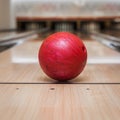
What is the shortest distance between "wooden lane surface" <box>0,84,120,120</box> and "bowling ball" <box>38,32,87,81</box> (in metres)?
0.05

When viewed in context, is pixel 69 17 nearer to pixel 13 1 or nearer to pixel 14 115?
pixel 13 1

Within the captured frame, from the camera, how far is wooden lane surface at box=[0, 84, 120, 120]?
2.57ft

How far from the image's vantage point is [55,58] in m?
1.12

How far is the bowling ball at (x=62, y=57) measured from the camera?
1115 mm

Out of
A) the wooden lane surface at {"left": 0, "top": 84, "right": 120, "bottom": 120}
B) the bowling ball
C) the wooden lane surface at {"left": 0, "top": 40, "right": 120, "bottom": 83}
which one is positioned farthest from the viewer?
the wooden lane surface at {"left": 0, "top": 40, "right": 120, "bottom": 83}

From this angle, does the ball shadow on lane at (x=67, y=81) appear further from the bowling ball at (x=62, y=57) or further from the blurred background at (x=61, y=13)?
the blurred background at (x=61, y=13)

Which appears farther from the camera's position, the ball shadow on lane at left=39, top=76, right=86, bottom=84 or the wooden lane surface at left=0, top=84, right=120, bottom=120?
the ball shadow on lane at left=39, top=76, right=86, bottom=84

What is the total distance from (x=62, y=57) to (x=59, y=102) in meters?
0.24

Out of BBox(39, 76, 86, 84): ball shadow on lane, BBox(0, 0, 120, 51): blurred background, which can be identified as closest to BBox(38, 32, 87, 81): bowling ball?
BBox(39, 76, 86, 84): ball shadow on lane

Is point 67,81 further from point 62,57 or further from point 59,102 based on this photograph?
point 59,102

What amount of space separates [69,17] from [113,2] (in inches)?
36.9

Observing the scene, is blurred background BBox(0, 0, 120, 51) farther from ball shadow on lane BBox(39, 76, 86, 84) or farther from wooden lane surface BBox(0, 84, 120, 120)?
wooden lane surface BBox(0, 84, 120, 120)

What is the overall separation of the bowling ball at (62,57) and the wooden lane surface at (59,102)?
0.16ft

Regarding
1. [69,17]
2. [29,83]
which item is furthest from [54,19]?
[29,83]
